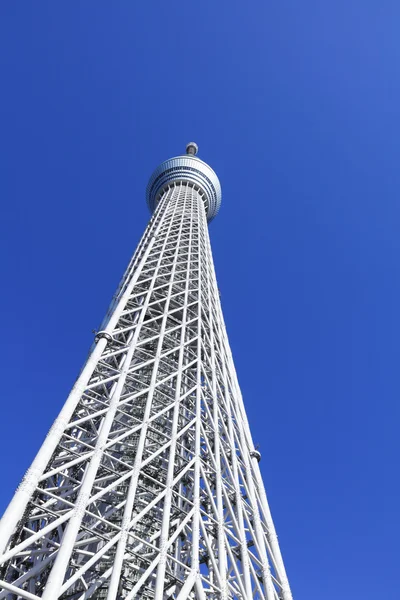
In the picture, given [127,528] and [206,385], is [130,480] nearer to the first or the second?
[127,528]

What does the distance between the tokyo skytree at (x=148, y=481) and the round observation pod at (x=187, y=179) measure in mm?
25330

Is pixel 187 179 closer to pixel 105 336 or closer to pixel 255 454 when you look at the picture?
pixel 105 336

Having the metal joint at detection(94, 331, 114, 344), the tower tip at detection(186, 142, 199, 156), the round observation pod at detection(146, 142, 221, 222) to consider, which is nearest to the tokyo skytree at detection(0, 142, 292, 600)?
the metal joint at detection(94, 331, 114, 344)

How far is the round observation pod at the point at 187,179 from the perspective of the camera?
59.3 metres

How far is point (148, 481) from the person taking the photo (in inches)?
821

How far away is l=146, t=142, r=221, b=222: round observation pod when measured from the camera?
59.3m

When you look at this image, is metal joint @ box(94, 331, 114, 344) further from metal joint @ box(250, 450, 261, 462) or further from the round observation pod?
the round observation pod

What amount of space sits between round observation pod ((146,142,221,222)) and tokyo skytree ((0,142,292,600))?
2533cm

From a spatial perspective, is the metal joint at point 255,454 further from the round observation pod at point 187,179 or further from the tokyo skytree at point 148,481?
the round observation pod at point 187,179

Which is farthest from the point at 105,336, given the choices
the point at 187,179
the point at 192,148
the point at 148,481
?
the point at 192,148

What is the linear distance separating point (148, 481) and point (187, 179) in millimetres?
45527

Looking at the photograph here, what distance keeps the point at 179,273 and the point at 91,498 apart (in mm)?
22174

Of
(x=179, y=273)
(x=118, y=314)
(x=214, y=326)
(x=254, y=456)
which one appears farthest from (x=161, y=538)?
(x=179, y=273)

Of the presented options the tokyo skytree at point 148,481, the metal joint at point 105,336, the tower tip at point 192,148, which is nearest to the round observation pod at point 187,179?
the tower tip at point 192,148
